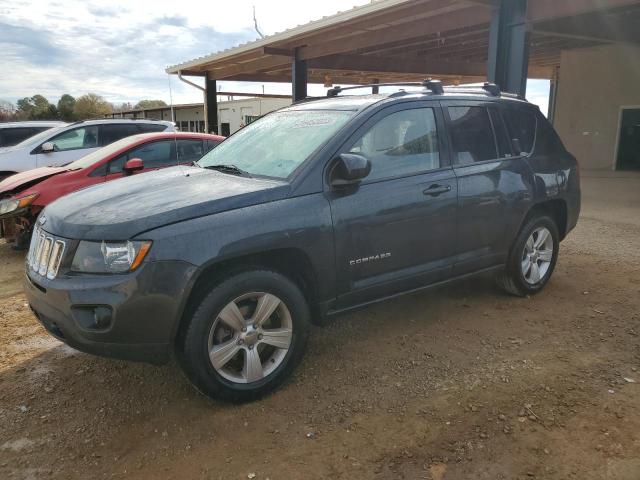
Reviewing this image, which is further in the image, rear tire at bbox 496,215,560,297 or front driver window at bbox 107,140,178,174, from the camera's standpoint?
front driver window at bbox 107,140,178,174

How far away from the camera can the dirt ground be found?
2602mm

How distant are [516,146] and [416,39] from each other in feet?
27.7

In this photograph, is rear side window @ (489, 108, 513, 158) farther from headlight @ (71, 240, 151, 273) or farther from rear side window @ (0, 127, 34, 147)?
rear side window @ (0, 127, 34, 147)

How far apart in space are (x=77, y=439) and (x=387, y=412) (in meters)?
1.75

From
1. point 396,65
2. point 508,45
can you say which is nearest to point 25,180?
point 508,45

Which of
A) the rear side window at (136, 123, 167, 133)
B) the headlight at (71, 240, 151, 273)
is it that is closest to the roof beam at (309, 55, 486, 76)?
the rear side window at (136, 123, 167, 133)

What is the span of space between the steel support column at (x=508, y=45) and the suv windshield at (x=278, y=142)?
15.4 ft

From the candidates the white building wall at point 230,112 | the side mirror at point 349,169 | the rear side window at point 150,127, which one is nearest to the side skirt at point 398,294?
the side mirror at point 349,169

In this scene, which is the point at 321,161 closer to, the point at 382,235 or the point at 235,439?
the point at 382,235

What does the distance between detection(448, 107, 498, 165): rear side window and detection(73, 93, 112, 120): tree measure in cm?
4286

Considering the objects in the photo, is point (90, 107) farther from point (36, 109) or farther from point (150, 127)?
point (150, 127)

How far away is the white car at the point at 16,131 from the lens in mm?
11957

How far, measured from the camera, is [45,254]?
10.0ft

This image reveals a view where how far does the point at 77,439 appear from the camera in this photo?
2842 millimetres
